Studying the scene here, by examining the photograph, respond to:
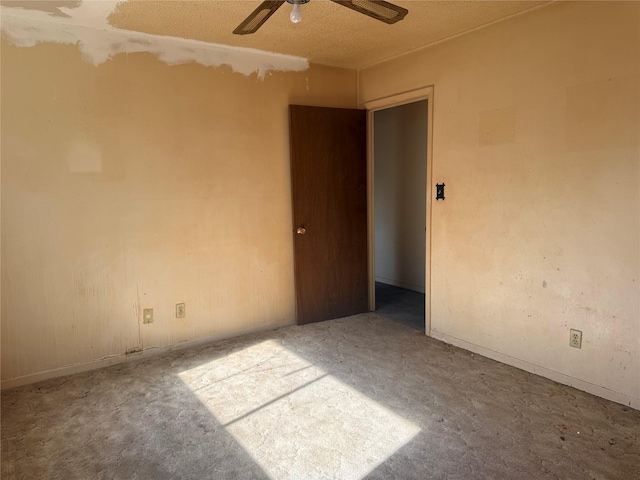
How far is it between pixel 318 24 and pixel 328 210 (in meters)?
1.61

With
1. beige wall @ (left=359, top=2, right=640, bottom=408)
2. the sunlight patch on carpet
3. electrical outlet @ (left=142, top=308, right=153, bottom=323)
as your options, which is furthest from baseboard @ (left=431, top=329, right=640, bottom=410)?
electrical outlet @ (left=142, top=308, right=153, bottom=323)

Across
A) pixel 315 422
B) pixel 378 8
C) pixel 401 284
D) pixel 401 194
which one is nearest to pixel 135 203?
pixel 315 422

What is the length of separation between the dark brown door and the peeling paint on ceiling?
1.91 ft

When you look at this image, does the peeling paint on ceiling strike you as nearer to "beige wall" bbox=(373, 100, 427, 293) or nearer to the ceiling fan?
the ceiling fan

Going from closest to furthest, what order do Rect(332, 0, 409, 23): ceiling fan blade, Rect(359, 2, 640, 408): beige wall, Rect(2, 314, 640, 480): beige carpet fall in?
Rect(2, 314, 640, 480): beige carpet
Rect(332, 0, 409, 23): ceiling fan blade
Rect(359, 2, 640, 408): beige wall

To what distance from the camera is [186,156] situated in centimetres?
330

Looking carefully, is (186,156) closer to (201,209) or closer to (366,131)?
(201,209)

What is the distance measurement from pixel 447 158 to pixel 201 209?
79.6 inches

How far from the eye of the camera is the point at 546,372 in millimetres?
2830

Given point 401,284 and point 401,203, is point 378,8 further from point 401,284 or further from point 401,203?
point 401,284

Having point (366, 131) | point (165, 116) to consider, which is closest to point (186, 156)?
point (165, 116)

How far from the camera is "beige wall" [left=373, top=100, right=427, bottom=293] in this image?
5012 mm

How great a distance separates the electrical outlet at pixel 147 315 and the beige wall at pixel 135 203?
0.04m

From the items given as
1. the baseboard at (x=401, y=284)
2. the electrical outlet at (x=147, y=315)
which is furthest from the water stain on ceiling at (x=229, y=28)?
the baseboard at (x=401, y=284)
